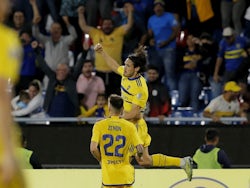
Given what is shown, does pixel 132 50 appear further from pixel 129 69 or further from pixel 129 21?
pixel 129 69

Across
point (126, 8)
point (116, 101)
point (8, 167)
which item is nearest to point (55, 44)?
point (126, 8)

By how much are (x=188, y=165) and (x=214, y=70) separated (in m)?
4.82

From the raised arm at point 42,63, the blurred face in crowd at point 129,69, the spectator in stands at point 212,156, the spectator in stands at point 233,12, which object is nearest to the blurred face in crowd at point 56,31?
the raised arm at point 42,63

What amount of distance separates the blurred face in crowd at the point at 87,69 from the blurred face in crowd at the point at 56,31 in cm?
108

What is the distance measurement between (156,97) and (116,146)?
449 centimetres

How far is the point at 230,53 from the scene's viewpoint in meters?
15.1

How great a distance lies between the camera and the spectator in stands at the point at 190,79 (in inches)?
580

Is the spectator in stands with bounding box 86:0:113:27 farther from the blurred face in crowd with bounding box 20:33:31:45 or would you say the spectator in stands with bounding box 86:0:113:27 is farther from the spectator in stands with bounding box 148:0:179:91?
the blurred face in crowd with bounding box 20:33:31:45

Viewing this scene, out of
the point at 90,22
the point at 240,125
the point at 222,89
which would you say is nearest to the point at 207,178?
the point at 240,125

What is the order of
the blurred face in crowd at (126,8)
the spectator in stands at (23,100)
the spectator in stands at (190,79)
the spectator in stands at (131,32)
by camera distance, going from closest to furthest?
the spectator in stands at (23,100) → the spectator in stands at (190,79) → the blurred face in crowd at (126,8) → the spectator in stands at (131,32)

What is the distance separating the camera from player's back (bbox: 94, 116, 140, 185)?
9.61m

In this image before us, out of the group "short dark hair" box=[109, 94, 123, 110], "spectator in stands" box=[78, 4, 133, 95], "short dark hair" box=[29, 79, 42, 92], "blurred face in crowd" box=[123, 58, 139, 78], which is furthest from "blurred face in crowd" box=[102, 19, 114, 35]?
"short dark hair" box=[109, 94, 123, 110]

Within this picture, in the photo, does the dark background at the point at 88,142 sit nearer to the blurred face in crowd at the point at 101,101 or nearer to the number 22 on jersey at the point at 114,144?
the blurred face in crowd at the point at 101,101

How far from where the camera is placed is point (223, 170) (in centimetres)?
1085
